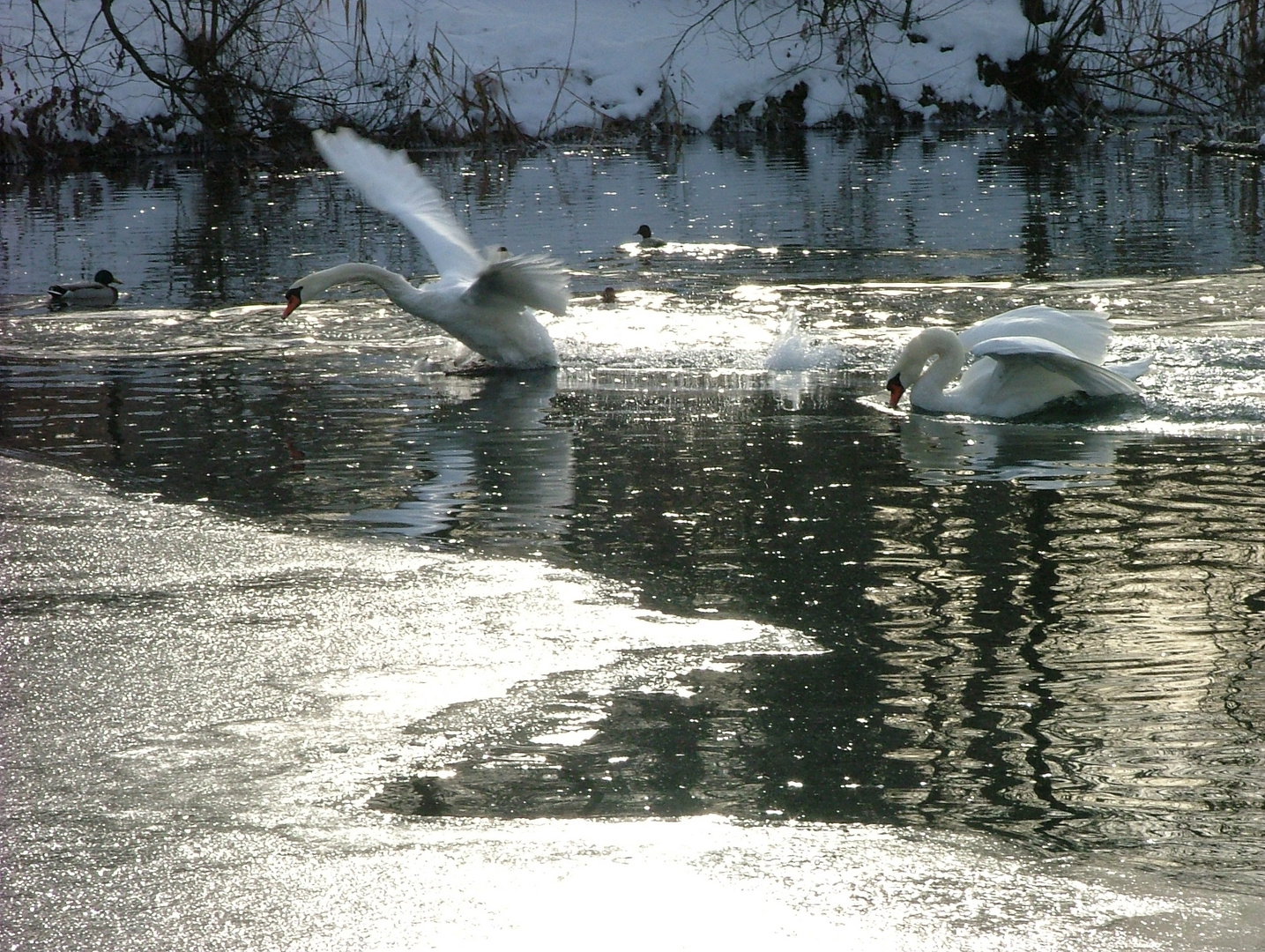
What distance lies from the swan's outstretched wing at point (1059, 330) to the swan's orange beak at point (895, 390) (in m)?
0.43

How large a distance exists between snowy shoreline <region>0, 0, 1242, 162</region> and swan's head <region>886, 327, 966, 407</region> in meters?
17.2

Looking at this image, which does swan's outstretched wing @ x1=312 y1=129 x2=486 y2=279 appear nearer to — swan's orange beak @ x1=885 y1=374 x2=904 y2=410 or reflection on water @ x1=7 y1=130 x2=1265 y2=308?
reflection on water @ x1=7 y1=130 x2=1265 y2=308

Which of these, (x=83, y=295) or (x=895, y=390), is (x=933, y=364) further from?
(x=83, y=295)

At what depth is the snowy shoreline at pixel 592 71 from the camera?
79.6 feet

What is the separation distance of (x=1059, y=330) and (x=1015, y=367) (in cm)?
57

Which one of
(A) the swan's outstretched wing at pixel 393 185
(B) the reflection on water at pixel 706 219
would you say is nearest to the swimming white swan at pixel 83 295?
(B) the reflection on water at pixel 706 219

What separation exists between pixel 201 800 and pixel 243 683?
62cm

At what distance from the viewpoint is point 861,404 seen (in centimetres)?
736

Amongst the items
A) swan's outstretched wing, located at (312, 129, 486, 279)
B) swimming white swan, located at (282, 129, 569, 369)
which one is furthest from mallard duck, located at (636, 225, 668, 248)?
swimming white swan, located at (282, 129, 569, 369)

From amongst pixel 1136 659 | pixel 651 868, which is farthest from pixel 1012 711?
pixel 651 868

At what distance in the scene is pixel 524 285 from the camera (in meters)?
8.12

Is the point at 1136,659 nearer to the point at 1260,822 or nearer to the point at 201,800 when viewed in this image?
the point at 1260,822

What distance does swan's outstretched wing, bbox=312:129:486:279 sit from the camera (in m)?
10.0

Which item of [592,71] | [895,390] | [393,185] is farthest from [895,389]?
[592,71]
